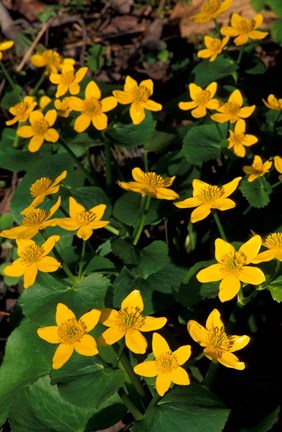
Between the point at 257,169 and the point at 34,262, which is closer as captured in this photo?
the point at 34,262

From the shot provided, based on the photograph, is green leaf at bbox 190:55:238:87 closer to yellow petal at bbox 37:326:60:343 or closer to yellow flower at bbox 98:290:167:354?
yellow flower at bbox 98:290:167:354

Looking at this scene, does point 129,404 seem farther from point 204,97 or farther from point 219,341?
point 204,97

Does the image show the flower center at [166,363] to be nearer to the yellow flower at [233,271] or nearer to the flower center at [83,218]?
the yellow flower at [233,271]

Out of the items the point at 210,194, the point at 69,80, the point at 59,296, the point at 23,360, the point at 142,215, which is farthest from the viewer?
the point at 69,80

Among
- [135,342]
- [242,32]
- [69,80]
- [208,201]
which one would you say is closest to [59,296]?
[135,342]

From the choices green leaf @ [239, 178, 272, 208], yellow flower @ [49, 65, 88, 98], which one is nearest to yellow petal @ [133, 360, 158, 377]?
green leaf @ [239, 178, 272, 208]

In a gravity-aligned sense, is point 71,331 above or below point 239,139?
above

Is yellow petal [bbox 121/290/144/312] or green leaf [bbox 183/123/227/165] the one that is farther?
green leaf [bbox 183/123/227/165]
